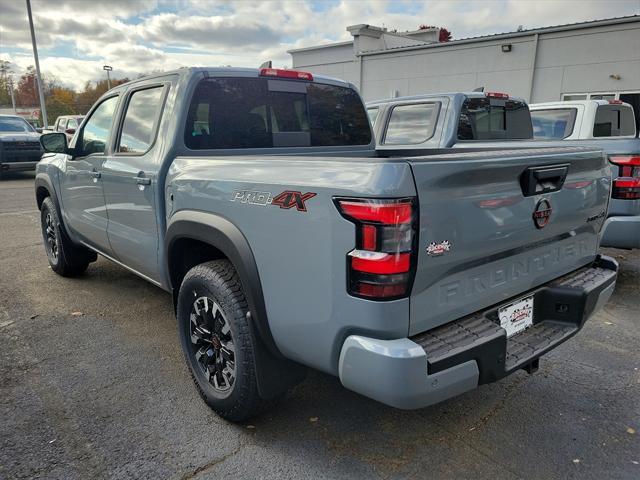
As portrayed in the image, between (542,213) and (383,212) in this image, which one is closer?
(383,212)

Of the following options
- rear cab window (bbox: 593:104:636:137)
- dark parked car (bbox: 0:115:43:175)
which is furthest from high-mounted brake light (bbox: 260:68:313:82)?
dark parked car (bbox: 0:115:43:175)

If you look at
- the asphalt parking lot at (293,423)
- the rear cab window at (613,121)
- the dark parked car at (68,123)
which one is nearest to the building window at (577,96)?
the rear cab window at (613,121)

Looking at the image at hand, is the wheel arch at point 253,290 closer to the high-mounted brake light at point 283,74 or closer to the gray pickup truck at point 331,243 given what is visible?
the gray pickup truck at point 331,243

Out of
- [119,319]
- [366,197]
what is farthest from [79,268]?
[366,197]

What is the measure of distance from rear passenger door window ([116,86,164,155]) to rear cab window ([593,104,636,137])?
554 cm

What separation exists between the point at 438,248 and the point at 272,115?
1942mm

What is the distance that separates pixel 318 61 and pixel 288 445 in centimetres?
2197

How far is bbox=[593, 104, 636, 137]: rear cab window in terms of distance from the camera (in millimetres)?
6555

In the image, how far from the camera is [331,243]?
196 cm

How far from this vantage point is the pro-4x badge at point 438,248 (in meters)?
1.94

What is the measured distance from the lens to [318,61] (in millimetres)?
22516

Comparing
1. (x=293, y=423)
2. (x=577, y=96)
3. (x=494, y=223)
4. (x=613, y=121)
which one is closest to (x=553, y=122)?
(x=613, y=121)

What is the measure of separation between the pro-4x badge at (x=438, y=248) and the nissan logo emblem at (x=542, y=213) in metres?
0.63

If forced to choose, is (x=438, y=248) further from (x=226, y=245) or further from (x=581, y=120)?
(x=581, y=120)
